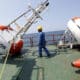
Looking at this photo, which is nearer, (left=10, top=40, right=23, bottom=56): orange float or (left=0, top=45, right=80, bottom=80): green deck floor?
(left=0, top=45, right=80, bottom=80): green deck floor

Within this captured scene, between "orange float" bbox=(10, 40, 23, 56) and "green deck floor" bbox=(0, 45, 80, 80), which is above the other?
"orange float" bbox=(10, 40, 23, 56)

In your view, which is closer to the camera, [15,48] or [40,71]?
[40,71]

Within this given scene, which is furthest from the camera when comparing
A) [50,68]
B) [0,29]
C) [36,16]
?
[36,16]

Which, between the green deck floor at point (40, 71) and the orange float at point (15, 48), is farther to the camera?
the orange float at point (15, 48)

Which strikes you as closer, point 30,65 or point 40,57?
point 30,65

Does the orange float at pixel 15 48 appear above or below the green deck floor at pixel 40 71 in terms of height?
above

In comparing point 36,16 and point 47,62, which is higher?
point 36,16

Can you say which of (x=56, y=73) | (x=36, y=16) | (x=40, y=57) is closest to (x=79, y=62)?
(x=56, y=73)

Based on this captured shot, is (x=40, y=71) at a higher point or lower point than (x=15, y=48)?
lower

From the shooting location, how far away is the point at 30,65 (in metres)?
10.9

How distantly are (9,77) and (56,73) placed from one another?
198 cm

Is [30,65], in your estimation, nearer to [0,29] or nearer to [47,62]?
[47,62]

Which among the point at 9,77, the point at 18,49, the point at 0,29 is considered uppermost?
the point at 0,29

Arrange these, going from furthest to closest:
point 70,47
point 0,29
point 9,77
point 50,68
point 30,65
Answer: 1. point 70,47
2. point 0,29
3. point 30,65
4. point 50,68
5. point 9,77
